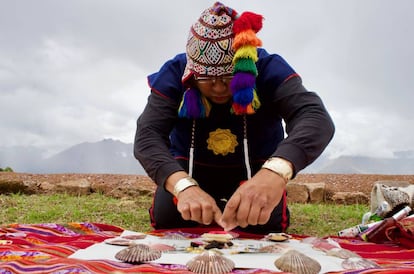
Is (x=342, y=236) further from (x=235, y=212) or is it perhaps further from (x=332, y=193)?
(x=332, y=193)

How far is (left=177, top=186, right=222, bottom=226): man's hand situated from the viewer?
4.86 feet

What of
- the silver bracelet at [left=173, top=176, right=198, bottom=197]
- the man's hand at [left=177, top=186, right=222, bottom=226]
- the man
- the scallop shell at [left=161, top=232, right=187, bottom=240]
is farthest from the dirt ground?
the man's hand at [left=177, top=186, right=222, bottom=226]

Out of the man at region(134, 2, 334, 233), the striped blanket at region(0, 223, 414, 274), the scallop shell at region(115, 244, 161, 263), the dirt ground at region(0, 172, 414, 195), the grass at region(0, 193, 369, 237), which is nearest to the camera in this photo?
the striped blanket at region(0, 223, 414, 274)

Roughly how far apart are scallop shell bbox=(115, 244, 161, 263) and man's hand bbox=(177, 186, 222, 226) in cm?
17

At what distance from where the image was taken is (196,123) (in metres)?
2.28

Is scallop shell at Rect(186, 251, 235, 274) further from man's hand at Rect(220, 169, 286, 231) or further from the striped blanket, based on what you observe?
man's hand at Rect(220, 169, 286, 231)

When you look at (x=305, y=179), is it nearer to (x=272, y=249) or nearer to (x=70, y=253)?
(x=272, y=249)

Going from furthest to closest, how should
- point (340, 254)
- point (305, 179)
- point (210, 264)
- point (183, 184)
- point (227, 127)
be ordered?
1. point (305, 179)
2. point (227, 127)
3. point (183, 184)
4. point (340, 254)
5. point (210, 264)

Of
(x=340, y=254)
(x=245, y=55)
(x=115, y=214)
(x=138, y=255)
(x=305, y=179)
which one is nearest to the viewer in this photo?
(x=138, y=255)

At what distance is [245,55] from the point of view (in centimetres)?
179

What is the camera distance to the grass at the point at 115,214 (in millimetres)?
2837

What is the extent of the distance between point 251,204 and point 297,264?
0.79ft

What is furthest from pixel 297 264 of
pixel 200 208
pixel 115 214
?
pixel 115 214

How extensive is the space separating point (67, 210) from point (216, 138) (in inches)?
62.3
